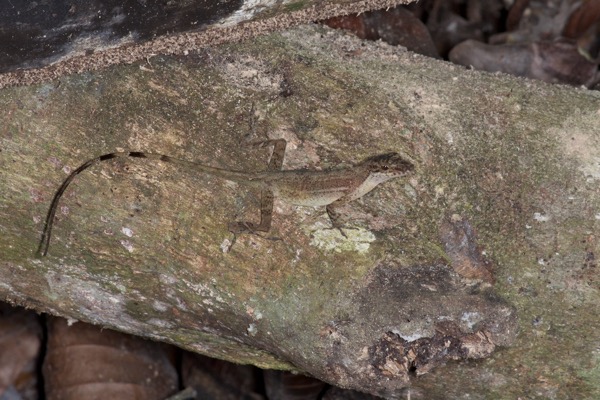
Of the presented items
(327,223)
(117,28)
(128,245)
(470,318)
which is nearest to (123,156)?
(128,245)

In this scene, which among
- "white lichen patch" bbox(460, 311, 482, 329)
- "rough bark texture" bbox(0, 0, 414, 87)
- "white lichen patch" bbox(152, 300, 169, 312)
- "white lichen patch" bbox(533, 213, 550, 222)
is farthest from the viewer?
"white lichen patch" bbox(152, 300, 169, 312)

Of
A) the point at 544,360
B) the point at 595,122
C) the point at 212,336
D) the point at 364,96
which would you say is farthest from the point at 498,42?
the point at 212,336

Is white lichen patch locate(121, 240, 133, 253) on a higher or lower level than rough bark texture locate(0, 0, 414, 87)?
lower

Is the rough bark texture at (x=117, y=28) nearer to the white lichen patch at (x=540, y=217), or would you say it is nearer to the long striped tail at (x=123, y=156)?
the long striped tail at (x=123, y=156)

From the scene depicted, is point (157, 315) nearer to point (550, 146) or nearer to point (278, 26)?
point (278, 26)

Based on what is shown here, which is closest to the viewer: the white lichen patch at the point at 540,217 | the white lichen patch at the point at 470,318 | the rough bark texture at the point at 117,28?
the rough bark texture at the point at 117,28

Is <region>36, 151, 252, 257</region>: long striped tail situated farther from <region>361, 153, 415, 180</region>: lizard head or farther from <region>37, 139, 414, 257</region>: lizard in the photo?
<region>361, 153, 415, 180</region>: lizard head

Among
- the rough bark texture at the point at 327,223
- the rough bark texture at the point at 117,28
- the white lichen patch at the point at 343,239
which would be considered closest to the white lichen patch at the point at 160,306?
the rough bark texture at the point at 327,223

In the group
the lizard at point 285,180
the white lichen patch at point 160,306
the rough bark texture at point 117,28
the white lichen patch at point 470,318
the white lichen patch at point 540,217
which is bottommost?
the white lichen patch at point 160,306

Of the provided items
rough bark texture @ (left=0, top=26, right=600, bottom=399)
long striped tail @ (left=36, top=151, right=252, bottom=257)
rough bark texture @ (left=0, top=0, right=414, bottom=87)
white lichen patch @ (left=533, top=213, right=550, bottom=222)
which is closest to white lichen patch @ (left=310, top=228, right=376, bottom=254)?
rough bark texture @ (left=0, top=26, right=600, bottom=399)
